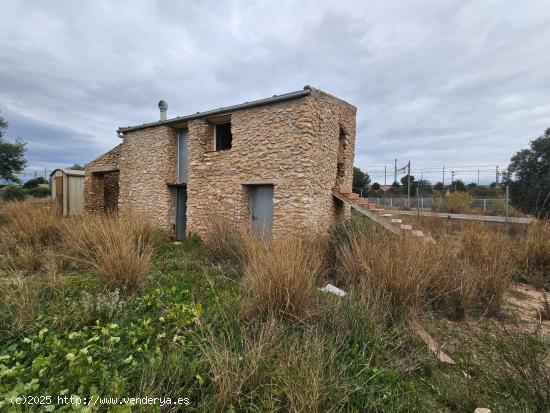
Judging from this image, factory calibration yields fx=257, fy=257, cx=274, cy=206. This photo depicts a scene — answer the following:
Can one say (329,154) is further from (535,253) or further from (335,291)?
(535,253)

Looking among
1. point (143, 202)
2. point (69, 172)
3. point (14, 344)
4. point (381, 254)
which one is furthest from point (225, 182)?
point (69, 172)

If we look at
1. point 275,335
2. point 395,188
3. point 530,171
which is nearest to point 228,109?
point 275,335

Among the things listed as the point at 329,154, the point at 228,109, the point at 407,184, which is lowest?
the point at 329,154

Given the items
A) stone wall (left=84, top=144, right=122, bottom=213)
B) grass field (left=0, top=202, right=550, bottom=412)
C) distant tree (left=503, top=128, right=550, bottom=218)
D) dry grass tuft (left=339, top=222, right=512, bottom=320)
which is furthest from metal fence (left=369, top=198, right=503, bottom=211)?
stone wall (left=84, top=144, right=122, bottom=213)

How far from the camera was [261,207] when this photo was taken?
770 centimetres

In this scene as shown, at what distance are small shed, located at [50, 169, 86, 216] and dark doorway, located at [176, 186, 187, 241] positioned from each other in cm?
571

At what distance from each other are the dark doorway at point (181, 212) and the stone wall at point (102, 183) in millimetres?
3850

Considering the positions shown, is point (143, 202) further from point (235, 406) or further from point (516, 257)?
point (516, 257)

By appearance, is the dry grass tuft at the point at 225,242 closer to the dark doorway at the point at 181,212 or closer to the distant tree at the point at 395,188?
the dark doorway at the point at 181,212

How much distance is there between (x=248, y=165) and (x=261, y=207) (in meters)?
1.30

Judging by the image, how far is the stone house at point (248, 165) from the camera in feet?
22.2

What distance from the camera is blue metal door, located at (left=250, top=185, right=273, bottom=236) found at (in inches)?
295

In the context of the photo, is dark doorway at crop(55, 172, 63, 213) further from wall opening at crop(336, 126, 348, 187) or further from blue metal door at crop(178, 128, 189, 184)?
wall opening at crop(336, 126, 348, 187)

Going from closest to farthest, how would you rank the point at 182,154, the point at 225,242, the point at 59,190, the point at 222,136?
the point at 225,242
the point at 222,136
the point at 182,154
the point at 59,190
